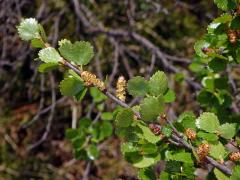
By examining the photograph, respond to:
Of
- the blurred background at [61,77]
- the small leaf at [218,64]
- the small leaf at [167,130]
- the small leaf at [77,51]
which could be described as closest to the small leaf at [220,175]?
the small leaf at [167,130]

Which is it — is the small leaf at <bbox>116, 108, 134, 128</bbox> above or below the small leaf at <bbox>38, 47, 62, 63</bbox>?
below

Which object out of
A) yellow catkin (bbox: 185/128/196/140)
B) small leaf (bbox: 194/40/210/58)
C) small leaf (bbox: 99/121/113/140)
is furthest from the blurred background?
yellow catkin (bbox: 185/128/196/140)

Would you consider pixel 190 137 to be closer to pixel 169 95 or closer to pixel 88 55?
pixel 169 95

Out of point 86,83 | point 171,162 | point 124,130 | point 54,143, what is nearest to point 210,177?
point 171,162

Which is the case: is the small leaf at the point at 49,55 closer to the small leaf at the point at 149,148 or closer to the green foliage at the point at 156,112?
the green foliage at the point at 156,112

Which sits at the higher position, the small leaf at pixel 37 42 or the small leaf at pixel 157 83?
the small leaf at pixel 37 42

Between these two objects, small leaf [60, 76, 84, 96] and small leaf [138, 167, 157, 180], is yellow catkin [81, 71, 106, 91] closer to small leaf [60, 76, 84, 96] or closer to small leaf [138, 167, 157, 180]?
small leaf [60, 76, 84, 96]

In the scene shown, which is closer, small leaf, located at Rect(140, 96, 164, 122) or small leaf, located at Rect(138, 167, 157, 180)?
small leaf, located at Rect(140, 96, 164, 122)
